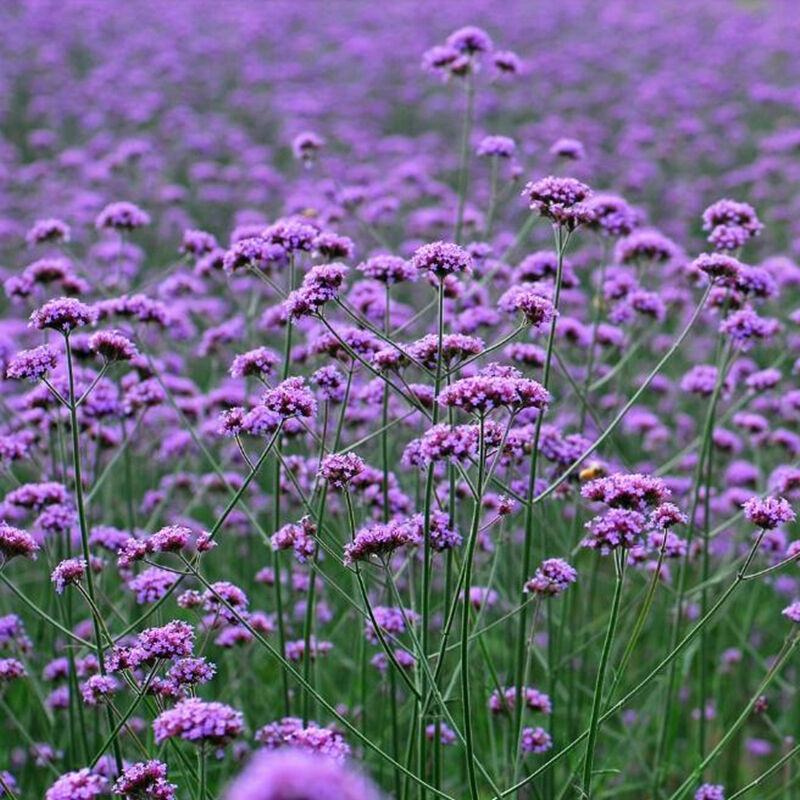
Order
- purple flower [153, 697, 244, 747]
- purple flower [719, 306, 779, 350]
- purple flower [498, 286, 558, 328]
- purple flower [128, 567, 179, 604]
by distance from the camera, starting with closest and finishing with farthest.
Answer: purple flower [153, 697, 244, 747]
purple flower [498, 286, 558, 328]
purple flower [128, 567, 179, 604]
purple flower [719, 306, 779, 350]

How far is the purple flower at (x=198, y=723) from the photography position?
2145mm

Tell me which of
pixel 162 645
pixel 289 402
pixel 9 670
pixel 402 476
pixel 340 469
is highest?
pixel 289 402

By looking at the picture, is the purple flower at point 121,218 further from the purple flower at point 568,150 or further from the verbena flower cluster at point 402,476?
the purple flower at point 568,150

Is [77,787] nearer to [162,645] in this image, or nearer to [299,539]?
[162,645]

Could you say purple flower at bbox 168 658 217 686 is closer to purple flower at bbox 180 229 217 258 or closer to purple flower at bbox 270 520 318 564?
purple flower at bbox 270 520 318 564

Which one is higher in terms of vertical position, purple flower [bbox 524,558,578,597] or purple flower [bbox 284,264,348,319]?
purple flower [bbox 284,264,348,319]

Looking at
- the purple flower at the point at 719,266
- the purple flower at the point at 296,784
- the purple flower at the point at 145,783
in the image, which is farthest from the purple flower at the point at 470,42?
the purple flower at the point at 296,784

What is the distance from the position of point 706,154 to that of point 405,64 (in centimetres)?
522

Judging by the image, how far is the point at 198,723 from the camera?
215 centimetres

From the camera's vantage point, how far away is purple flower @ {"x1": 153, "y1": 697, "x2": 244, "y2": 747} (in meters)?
2.14

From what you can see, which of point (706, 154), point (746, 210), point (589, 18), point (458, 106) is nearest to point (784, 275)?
point (746, 210)

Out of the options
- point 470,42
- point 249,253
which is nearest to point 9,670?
point 249,253

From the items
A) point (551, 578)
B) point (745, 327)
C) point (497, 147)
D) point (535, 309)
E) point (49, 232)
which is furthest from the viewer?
point (497, 147)

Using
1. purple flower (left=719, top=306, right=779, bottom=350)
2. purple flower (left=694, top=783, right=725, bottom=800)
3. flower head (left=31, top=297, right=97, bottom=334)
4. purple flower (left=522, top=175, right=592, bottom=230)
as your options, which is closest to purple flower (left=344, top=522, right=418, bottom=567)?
flower head (left=31, top=297, right=97, bottom=334)
